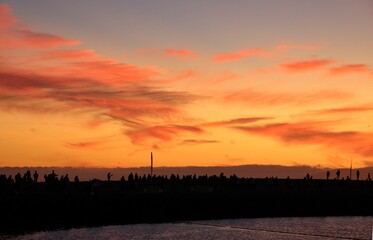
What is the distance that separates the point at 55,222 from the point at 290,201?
61563 millimetres

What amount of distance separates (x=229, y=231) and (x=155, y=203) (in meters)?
27.5

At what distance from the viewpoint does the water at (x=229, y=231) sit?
96.1m

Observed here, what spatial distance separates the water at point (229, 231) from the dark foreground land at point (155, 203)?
18.8 feet

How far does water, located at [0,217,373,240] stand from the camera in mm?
96125

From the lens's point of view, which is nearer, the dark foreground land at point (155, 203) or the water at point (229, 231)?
the water at point (229, 231)

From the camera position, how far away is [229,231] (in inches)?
4141

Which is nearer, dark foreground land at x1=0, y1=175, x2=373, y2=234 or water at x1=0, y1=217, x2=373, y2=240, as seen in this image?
water at x1=0, y1=217, x2=373, y2=240

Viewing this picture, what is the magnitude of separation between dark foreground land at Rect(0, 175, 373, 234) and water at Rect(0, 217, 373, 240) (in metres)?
5.74

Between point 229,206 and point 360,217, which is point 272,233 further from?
point 360,217

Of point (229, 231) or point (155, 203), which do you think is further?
point (155, 203)

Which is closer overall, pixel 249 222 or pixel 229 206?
pixel 249 222

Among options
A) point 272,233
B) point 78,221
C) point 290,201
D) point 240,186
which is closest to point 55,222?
point 78,221

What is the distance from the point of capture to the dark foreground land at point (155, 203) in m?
107

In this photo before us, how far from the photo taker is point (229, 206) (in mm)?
137375
